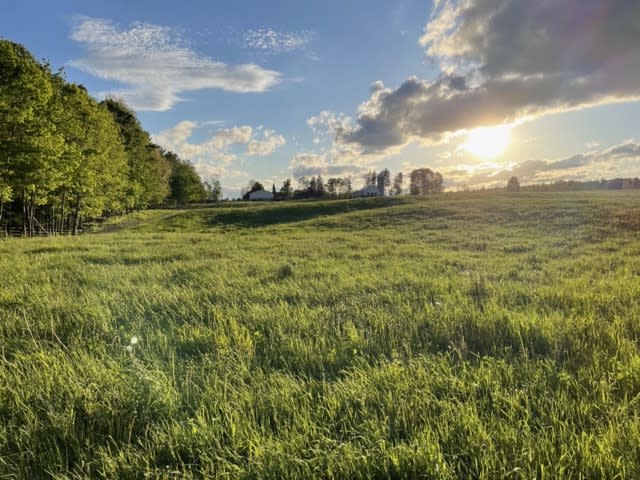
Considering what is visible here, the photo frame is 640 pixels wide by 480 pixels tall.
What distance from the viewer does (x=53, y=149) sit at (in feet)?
70.7

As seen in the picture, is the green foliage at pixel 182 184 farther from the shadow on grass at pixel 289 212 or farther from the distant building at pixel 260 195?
the distant building at pixel 260 195

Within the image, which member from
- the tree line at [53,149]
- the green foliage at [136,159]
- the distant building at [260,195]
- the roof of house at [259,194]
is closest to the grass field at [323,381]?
the tree line at [53,149]

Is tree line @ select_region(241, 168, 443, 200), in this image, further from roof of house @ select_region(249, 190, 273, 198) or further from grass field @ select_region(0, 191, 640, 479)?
grass field @ select_region(0, 191, 640, 479)

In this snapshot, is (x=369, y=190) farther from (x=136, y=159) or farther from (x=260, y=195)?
(x=136, y=159)

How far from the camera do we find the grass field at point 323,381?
185cm

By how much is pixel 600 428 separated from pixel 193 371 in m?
3.01

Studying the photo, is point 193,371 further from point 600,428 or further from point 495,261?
point 495,261

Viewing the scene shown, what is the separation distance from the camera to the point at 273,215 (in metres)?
47.9

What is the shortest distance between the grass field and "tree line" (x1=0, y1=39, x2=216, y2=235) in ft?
66.0

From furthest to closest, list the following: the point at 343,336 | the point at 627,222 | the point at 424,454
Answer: the point at 627,222
the point at 343,336
the point at 424,454

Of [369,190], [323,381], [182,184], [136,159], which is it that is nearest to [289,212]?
[136,159]

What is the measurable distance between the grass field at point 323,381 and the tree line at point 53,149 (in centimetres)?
2013

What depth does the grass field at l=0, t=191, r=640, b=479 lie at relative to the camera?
1852 mm

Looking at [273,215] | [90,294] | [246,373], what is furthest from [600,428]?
[273,215]
